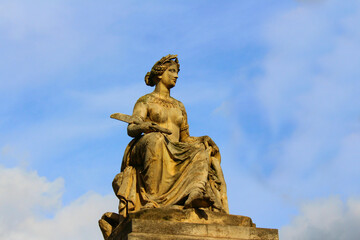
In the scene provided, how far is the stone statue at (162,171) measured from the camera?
11.6 metres

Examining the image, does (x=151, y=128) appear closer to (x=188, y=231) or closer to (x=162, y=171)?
(x=162, y=171)

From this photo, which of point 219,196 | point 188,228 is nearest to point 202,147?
point 219,196

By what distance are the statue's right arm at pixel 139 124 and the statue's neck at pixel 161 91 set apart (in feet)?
1.96

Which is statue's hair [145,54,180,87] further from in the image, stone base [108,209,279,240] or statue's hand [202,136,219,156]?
stone base [108,209,279,240]

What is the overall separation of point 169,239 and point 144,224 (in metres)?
0.47

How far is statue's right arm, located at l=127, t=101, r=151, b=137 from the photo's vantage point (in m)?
12.4

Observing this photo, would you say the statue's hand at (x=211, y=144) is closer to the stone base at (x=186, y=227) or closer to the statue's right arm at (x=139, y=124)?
the statue's right arm at (x=139, y=124)

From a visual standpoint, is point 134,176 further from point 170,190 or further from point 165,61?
point 165,61

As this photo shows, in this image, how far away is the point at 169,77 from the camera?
13930mm

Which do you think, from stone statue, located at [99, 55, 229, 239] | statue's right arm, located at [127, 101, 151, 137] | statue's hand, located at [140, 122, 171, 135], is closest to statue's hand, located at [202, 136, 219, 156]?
stone statue, located at [99, 55, 229, 239]

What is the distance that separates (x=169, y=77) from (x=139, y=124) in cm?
183

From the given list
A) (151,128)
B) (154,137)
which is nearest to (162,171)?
(154,137)

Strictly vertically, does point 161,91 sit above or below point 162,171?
above

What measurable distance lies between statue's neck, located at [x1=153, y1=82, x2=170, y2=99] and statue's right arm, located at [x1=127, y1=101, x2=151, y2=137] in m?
0.60
